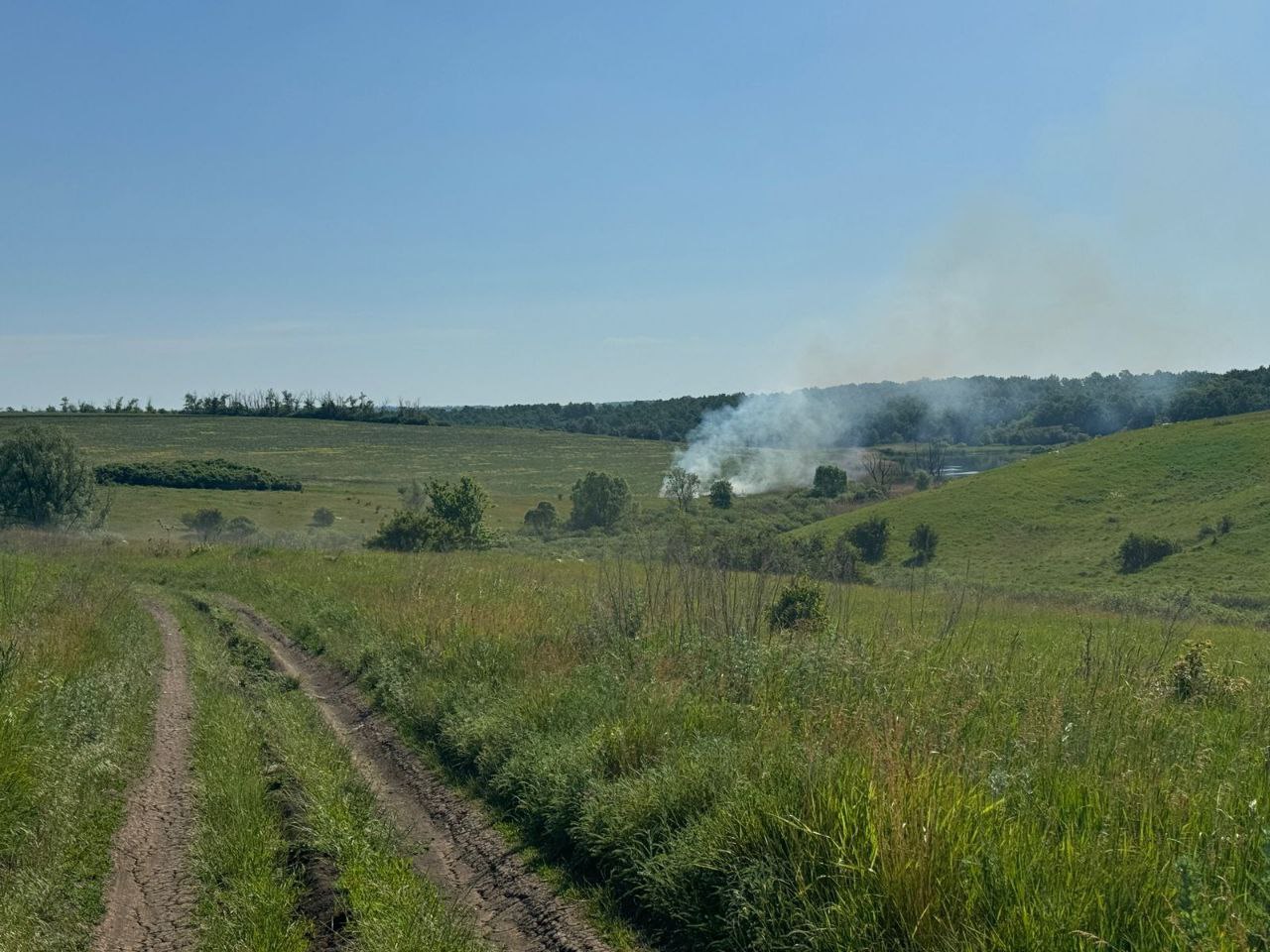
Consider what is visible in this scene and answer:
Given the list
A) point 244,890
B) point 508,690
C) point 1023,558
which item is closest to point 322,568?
point 508,690

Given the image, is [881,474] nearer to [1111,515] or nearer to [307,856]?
[1111,515]

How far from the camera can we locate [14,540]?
35.5 m

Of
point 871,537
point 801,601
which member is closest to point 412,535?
point 801,601

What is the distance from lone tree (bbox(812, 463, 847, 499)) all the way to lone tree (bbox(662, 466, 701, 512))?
1079cm

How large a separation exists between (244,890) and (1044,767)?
434 cm

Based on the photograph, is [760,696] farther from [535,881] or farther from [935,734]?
[535,881]

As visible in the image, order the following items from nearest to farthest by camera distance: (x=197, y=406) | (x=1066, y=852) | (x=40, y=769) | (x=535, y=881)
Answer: (x=1066, y=852)
(x=535, y=881)
(x=40, y=769)
(x=197, y=406)

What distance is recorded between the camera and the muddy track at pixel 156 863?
502cm

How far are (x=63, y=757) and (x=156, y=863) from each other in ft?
5.91

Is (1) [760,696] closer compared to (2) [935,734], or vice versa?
(2) [935,734]

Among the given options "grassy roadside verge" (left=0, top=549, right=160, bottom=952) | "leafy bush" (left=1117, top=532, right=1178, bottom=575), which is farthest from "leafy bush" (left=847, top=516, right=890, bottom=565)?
"grassy roadside verge" (left=0, top=549, right=160, bottom=952)

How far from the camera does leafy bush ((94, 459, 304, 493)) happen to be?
2997 inches

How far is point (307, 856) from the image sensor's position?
609 cm

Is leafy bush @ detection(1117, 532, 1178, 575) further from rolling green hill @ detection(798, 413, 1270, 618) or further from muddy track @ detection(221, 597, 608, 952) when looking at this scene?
muddy track @ detection(221, 597, 608, 952)
